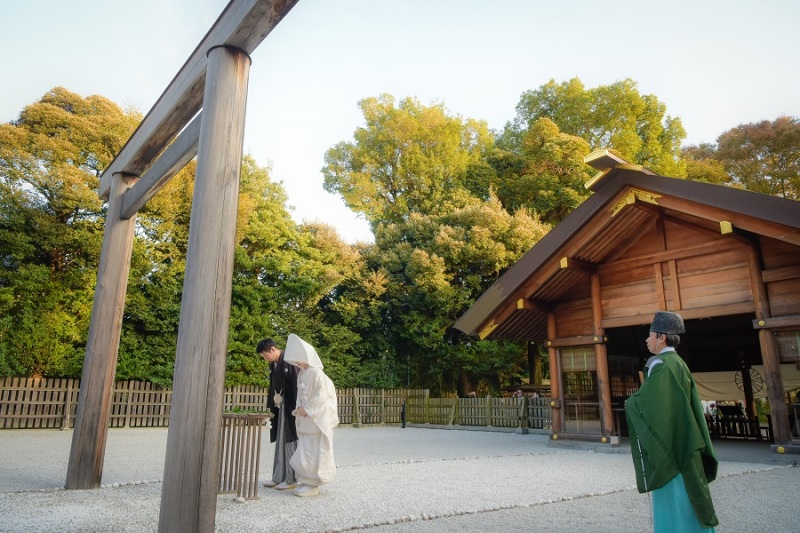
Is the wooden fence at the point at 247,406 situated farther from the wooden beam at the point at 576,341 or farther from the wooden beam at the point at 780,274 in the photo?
the wooden beam at the point at 780,274

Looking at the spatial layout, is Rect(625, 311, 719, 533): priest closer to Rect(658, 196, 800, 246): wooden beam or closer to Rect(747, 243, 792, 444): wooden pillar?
Rect(658, 196, 800, 246): wooden beam

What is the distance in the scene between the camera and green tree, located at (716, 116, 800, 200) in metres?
22.2

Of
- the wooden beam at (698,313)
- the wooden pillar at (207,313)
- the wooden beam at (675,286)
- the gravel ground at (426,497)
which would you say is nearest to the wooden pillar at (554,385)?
the wooden beam at (698,313)

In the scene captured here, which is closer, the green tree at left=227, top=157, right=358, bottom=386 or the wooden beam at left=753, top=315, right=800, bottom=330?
the wooden beam at left=753, top=315, right=800, bottom=330

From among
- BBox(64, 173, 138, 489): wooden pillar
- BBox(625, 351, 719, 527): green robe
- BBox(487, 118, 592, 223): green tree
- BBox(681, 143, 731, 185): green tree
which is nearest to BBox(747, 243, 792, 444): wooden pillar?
BBox(625, 351, 719, 527): green robe

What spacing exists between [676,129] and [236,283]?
2246 cm

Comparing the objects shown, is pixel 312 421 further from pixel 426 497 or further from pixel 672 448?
pixel 672 448

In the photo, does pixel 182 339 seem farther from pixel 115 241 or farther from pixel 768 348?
pixel 768 348

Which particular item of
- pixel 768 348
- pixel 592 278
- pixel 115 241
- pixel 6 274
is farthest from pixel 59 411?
pixel 768 348

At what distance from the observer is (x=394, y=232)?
21875 mm

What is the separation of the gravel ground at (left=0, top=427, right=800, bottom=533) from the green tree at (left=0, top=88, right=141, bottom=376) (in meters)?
6.08

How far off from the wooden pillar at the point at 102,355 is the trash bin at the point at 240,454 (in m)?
1.34

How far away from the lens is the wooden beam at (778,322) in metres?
7.43

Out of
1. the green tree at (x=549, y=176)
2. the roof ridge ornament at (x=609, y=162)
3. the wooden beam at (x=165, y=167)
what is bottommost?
the wooden beam at (x=165, y=167)
